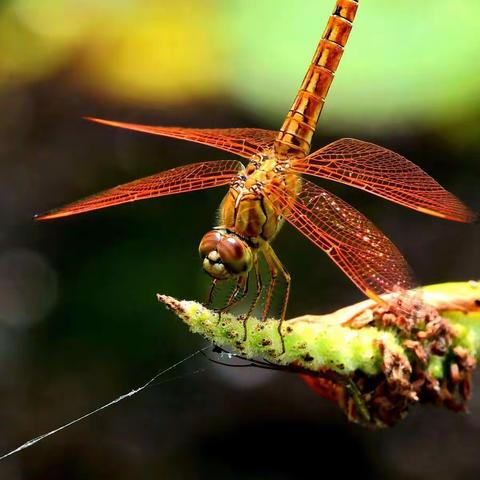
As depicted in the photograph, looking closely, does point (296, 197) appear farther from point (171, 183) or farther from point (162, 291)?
point (162, 291)

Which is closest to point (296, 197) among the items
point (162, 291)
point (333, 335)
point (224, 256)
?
point (224, 256)

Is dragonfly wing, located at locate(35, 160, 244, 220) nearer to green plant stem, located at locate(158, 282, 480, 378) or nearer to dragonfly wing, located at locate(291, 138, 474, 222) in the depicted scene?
dragonfly wing, located at locate(291, 138, 474, 222)

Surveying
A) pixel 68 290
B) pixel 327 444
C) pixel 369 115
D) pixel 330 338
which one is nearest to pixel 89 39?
pixel 68 290

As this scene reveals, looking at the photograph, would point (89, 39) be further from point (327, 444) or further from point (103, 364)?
point (327, 444)

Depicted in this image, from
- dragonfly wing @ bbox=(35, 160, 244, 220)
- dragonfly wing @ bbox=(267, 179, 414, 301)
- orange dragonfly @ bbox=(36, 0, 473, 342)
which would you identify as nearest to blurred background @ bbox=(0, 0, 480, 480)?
orange dragonfly @ bbox=(36, 0, 473, 342)

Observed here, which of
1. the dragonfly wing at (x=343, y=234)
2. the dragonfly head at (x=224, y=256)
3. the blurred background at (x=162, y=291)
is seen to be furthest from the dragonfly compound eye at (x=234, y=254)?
the blurred background at (x=162, y=291)

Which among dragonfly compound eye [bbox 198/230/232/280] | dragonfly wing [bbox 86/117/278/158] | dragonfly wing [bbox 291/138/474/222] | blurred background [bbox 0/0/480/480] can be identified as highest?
dragonfly wing [bbox 291/138/474/222]

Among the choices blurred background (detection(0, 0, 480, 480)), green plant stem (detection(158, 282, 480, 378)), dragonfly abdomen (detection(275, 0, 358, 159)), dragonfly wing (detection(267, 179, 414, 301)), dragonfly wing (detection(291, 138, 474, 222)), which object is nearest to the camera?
green plant stem (detection(158, 282, 480, 378))
